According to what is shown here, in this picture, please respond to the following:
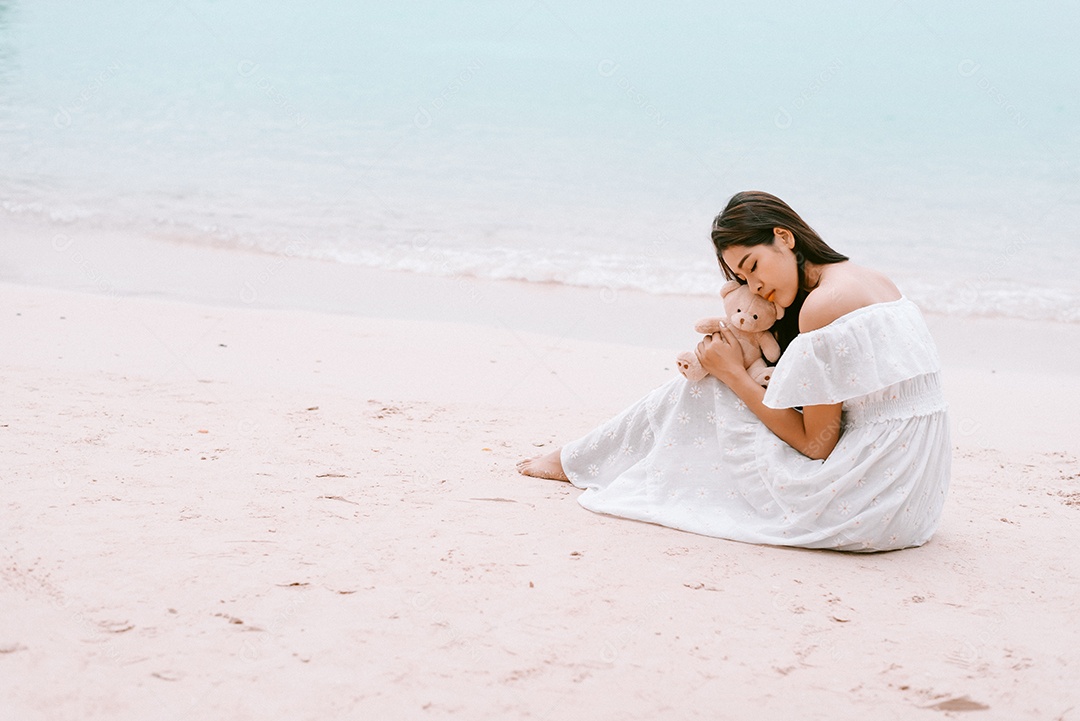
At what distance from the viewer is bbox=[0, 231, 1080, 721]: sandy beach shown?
2.17 meters

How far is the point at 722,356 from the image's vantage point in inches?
124

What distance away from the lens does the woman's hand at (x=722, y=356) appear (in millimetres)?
3156

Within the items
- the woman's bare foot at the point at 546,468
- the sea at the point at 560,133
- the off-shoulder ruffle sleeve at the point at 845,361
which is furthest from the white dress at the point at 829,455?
the sea at the point at 560,133

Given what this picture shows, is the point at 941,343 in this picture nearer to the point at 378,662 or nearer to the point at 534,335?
the point at 534,335

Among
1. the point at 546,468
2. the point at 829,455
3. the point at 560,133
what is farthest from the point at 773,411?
the point at 560,133

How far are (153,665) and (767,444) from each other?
75.2 inches

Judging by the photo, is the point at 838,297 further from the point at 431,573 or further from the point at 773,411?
the point at 431,573

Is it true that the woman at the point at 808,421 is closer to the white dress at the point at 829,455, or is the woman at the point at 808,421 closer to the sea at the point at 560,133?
the white dress at the point at 829,455

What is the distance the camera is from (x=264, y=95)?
52.7ft

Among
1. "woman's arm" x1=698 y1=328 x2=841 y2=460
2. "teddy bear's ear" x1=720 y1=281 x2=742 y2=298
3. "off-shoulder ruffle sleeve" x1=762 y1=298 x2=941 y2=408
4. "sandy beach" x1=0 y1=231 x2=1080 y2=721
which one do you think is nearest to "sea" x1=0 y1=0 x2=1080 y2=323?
"sandy beach" x1=0 y1=231 x2=1080 y2=721

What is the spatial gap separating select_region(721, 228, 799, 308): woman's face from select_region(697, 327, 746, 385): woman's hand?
190 millimetres

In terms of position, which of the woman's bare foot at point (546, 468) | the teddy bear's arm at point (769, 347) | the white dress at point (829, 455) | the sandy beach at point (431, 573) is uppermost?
the teddy bear's arm at point (769, 347)

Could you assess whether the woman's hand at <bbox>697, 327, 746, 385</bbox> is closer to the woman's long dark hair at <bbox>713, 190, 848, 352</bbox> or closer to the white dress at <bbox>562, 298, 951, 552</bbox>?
the white dress at <bbox>562, 298, 951, 552</bbox>

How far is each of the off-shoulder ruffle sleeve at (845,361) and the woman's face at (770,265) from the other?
0.70ft
